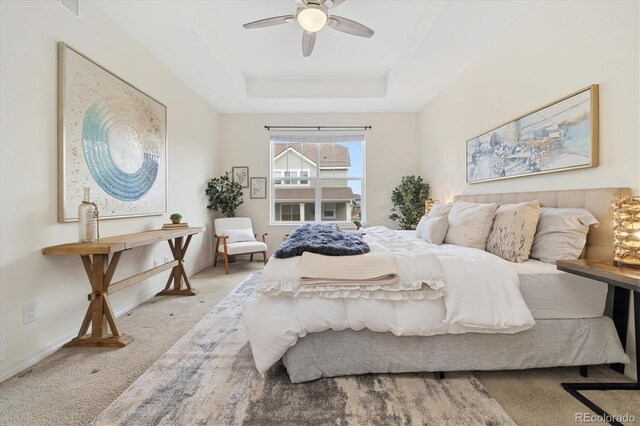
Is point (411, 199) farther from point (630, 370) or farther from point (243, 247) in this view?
point (630, 370)

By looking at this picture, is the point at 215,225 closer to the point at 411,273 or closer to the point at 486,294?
the point at 411,273

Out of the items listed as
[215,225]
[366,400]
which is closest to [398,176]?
Answer: [215,225]

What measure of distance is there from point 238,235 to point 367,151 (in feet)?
8.98

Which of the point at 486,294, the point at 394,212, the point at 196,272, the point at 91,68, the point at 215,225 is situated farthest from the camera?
the point at 394,212

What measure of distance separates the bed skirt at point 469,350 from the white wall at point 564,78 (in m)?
0.94

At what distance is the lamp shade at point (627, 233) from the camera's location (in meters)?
1.46

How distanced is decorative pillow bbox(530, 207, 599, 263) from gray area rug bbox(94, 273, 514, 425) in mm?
985

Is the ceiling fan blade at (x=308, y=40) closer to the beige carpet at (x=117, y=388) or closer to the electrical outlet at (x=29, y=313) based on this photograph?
the beige carpet at (x=117, y=388)

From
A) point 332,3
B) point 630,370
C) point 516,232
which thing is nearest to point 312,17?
point 332,3

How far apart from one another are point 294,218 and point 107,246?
3.63 metres

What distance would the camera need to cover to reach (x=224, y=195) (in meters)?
4.70

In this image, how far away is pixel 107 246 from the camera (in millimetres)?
1932

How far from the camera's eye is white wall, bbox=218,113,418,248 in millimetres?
5152

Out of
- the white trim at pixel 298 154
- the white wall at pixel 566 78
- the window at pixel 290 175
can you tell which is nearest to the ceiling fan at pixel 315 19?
the white wall at pixel 566 78
